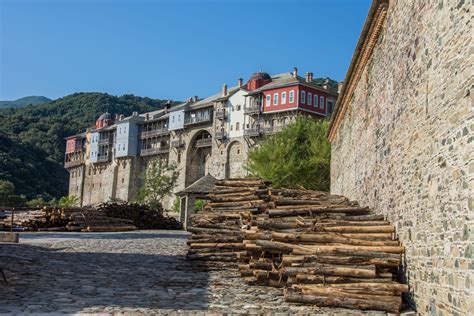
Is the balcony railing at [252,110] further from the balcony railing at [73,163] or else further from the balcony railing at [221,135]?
the balcony railing at [73,163]

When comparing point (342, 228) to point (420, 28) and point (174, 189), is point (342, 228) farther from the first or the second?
point (174, 189)

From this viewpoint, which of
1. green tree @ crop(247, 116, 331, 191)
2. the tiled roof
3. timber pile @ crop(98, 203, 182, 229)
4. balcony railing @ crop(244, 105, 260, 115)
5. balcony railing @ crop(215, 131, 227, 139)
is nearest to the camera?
timber pile @ crop(98, 203, 182, 229)

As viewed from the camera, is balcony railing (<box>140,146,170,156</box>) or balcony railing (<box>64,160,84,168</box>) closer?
balcony railing (<box>140,146,170,156</box>)

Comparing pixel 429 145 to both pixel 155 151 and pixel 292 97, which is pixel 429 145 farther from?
pixel 155 151

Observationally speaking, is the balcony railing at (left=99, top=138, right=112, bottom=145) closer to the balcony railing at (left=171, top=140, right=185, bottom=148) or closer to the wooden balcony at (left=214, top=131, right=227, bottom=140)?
the balcony railing at (left=171, top=140, right=185, bottom=148)

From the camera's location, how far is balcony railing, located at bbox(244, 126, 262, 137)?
2411 inches

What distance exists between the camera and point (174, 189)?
246ft

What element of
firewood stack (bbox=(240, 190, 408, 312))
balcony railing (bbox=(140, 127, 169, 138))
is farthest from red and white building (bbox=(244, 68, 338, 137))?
firewood stack (bbox=(240, 190, 408, 312))

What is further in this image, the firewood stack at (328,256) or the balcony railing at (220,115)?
the balcony railing at (220,115)

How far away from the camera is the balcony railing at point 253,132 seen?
6125cm

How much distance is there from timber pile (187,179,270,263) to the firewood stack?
1.74 metres

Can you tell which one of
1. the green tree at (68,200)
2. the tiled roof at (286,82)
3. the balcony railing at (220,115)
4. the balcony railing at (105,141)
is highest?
the tiled roof at (286,82)

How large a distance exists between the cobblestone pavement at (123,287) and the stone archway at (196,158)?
187 ft

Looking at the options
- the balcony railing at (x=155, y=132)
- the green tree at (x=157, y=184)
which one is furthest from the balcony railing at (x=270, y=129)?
the balcony railing at (x=155, y=132)
